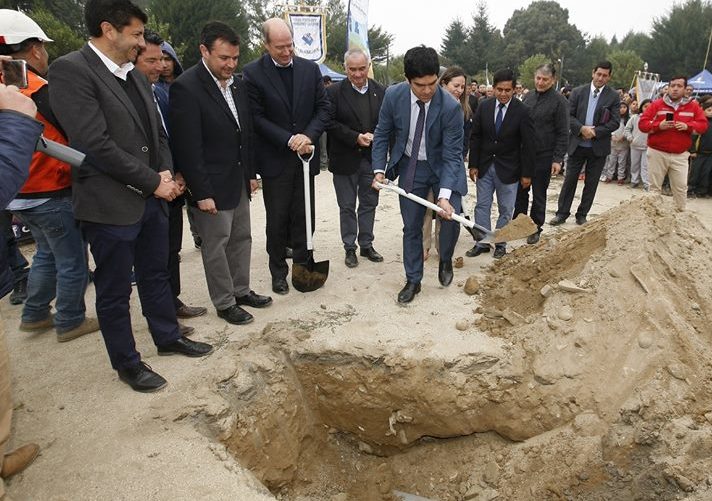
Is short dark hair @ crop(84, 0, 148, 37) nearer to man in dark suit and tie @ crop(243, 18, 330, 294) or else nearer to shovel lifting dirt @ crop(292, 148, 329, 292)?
man in dark suit and tie @ crop(243, 18, 330, 294)

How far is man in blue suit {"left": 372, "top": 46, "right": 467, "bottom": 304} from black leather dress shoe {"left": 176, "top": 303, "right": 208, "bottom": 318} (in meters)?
1.68

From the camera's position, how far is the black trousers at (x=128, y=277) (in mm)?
2574

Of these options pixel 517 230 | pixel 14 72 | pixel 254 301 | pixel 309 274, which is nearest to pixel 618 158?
pixel 517 230

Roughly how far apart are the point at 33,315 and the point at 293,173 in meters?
2.33

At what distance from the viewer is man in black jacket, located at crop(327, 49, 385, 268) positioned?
4.52m

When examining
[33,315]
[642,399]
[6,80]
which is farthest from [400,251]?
[6,80]

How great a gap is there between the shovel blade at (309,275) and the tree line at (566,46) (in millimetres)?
30078

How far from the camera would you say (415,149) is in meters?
3.83

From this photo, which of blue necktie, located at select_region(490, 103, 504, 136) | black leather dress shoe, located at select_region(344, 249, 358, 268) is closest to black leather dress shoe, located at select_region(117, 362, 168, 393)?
black leather dress shoe, located at select_region(344, 249, 358, 268)

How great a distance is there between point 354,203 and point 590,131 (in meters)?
3.19

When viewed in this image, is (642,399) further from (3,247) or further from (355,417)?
(3,247)

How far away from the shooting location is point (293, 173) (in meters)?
4.00

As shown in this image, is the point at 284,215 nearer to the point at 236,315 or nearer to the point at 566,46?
the point at 236,315

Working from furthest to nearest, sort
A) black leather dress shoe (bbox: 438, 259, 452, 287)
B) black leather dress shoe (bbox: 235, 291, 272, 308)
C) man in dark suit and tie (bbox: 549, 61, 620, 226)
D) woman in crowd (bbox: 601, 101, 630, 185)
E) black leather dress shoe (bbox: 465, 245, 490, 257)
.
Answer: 1. woman in crowd (bbox: 601, 101, 630, 185)
2. man in dark suit and tie (bbox: 549, 61, 620, 226)
3. black leather dress shoe (bbox: 465, 245, 490, 257)
4. black leather dress shoe (bbox: 438, 259, 452, 287)
5. black leather dress shoe (bbox: 235, 291, 272, 308)
